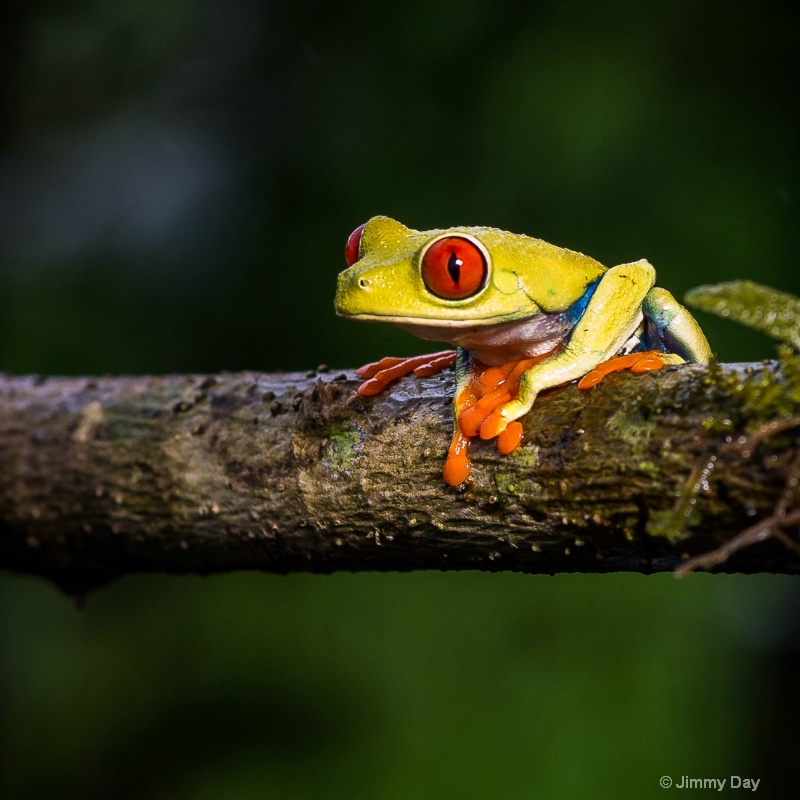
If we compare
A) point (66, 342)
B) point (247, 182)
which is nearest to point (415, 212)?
point (247, 182)

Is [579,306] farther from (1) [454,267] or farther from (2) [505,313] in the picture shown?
(1) [454,267]

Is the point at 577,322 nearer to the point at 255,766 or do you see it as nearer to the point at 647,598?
the point at 647,598

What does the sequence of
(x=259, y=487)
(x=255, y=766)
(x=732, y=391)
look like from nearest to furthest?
(x=732, y=391), (x=259, y=487), (x=255, y=766)

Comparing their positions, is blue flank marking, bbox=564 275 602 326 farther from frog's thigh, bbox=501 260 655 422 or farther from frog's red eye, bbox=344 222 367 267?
frog's red eye, bbox=344 222 367 267

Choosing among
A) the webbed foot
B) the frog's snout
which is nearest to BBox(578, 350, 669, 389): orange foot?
the webbed foot

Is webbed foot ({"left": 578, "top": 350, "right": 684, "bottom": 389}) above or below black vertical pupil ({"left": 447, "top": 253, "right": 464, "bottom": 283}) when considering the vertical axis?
below

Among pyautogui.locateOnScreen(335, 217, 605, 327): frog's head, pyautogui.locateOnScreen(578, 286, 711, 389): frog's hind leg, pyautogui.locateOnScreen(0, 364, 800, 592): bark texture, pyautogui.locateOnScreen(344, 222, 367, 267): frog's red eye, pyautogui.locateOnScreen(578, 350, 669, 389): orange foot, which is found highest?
pyautogui.locateOnScreen(344, 222, 367, 267): frog's red eye
